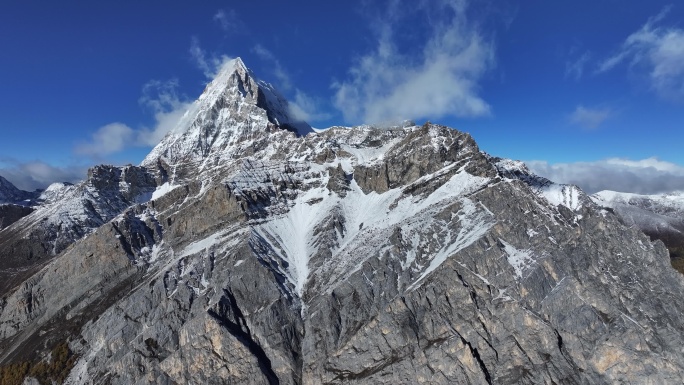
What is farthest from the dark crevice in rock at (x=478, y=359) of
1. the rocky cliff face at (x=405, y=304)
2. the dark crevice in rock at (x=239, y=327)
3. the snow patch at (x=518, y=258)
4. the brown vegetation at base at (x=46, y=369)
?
the brown vegetation at base at (x=46, y=369)

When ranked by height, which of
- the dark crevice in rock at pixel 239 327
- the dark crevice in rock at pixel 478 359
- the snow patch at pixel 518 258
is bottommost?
the dark crevice in rock at pixel 478 359

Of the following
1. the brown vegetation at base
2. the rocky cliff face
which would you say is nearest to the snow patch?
the rocky cliff face

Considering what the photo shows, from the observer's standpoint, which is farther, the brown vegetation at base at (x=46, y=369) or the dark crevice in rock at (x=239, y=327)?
the brown vegetation at base at (x=46, y=369)

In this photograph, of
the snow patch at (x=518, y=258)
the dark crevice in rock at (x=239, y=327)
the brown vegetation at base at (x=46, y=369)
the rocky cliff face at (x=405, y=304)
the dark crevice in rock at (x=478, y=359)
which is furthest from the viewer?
the brown vegetation at base at (x=46, y=369)

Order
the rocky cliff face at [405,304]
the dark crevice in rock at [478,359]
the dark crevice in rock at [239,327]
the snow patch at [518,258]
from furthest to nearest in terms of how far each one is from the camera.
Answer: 1. the dark crevice in rock at [239,327]
2. the snow patch at [518,258]
3. the rocky cliff face at [405,304]
4. the dark crevice in rock at [478,359]

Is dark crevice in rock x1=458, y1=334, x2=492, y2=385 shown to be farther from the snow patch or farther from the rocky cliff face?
the snow patch

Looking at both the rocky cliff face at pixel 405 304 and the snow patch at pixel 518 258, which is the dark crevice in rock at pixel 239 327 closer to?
the rocky cliff face at pixel 405 304

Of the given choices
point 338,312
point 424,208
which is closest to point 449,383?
point 338,312
